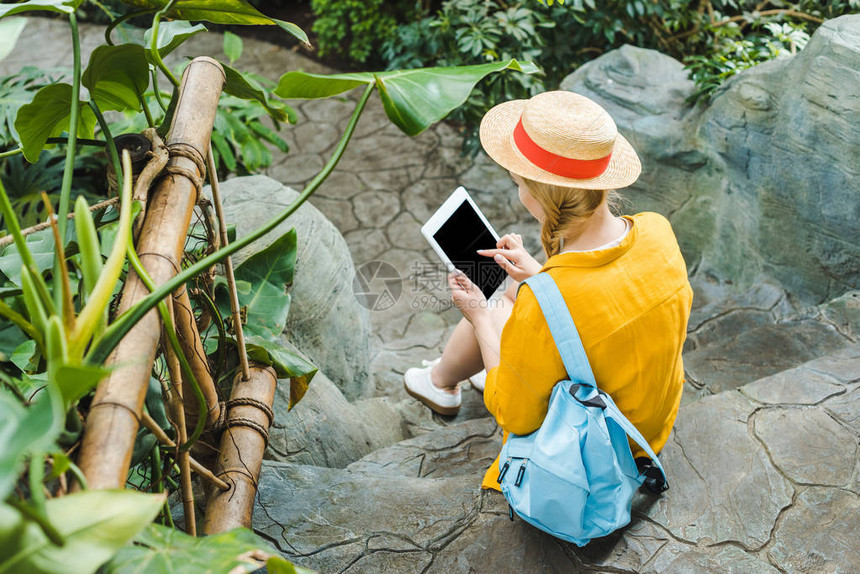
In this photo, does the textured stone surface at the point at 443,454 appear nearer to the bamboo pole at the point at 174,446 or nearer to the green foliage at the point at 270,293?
the green foliage at the point at 270,293

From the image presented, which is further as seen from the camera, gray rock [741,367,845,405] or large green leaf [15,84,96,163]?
gray rock [741,367,845,405]

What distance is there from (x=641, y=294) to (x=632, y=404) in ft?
0.92

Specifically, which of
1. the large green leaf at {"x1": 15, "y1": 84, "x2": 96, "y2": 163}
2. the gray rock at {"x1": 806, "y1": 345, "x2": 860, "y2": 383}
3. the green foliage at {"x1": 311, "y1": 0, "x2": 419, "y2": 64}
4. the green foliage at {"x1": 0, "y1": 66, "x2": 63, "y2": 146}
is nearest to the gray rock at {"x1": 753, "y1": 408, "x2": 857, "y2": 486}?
the gray rock at {"x1": 806, "y1": 345, "x2": 860, "y2": 383}

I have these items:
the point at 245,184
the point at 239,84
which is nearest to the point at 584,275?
the point at 239,84

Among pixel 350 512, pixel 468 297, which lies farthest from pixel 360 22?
pixel 350 512

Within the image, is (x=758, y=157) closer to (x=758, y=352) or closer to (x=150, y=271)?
(x=758, y=352)

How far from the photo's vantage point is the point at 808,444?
1.84 m

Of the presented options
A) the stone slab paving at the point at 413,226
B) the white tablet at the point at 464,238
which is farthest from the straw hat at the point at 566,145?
the stone slab paving at the point at 413,226

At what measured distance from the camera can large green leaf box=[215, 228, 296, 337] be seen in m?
1.65

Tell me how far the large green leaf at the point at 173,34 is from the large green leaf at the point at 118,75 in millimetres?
36

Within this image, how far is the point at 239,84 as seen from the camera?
1.39 meters

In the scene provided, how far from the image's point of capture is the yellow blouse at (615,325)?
1.36 m

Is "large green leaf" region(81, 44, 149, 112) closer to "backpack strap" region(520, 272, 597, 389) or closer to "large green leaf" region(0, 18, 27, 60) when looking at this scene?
"large green leaf" region(0, 18, 27, 60)

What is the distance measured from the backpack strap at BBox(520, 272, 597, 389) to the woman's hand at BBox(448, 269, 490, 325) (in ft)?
1.86
